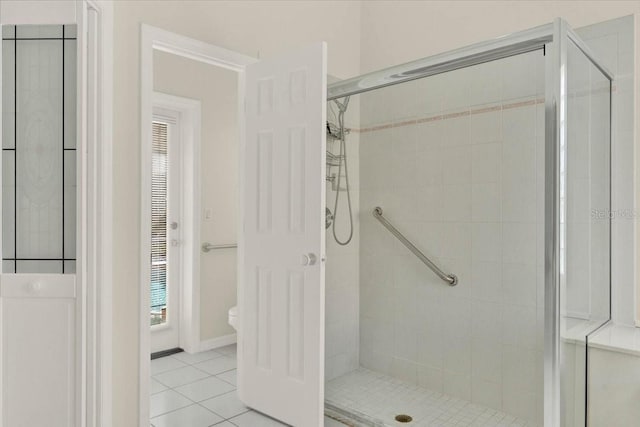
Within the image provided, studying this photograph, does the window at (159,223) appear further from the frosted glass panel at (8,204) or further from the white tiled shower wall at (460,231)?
the frosted glass panel at (8,204)

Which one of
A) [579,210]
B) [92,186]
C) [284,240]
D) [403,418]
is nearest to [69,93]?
[92,186]

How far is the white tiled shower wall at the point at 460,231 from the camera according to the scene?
2.36 metres

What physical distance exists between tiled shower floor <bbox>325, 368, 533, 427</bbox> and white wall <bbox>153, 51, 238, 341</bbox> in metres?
1.31

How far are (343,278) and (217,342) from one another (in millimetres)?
1388

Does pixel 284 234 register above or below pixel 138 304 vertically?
above

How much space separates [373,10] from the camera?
320cm

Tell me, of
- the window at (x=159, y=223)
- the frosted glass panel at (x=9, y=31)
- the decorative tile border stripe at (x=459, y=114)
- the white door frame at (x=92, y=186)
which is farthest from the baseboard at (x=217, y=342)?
the frosted glass panel at (x=9, y=31)

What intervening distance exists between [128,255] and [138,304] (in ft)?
0.78

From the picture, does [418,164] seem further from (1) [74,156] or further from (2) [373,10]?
(1) [74,156]

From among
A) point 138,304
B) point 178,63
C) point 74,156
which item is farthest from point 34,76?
point 178,63

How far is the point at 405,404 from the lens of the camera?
8.34 feet

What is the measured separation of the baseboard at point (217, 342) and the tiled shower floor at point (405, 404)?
1249mm

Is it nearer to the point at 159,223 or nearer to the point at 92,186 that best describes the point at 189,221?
the point at 159,223

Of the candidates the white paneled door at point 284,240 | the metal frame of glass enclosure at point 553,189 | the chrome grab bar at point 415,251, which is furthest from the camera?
the chrome grab bar at point 415,251
